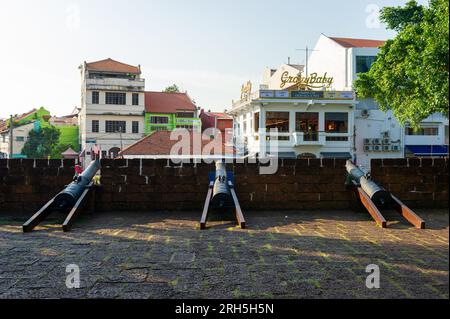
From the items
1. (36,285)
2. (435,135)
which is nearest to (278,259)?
(36,285)

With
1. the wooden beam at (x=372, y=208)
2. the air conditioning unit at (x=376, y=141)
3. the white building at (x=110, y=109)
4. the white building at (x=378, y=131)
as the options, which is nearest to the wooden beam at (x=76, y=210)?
the wooden beam at (x=372, y=208)

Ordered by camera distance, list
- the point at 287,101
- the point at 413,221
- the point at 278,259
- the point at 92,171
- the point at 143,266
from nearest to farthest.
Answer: the point at 143,266 → the point at 278,259 → the point at 413,221 → the point at 92,171 → the point at 287,101

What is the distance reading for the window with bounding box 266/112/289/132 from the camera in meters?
29.6

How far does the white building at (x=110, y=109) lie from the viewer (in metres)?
41.0

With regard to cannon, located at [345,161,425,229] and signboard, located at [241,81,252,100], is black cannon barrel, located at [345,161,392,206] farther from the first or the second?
signboard, located at [241,81,252,100]

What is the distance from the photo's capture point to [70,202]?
306 inches

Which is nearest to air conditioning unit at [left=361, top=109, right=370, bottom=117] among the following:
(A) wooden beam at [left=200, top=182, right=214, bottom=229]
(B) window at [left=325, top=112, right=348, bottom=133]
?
(B) window at [left=325, top=112, right=348, bottom=133]

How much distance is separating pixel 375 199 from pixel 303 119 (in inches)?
888

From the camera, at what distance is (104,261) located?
4590 mm

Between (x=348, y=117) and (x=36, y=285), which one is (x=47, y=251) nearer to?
(x=36, y=285)

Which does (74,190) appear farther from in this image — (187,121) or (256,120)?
(187,121)

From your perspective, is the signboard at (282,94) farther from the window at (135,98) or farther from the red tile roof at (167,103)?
the window at (135,98)

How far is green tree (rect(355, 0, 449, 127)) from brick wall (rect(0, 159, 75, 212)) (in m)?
8.61

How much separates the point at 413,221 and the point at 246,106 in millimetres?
25343
